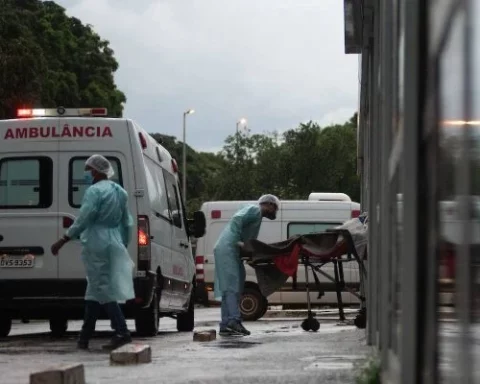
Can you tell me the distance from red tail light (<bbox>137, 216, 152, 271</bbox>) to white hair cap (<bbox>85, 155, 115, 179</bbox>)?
58.8 inches

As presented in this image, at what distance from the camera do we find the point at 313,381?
6875mm

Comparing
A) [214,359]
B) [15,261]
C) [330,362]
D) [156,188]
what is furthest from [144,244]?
[330,362]

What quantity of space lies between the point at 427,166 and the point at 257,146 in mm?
78050

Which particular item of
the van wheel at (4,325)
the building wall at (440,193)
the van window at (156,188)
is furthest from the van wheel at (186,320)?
the building wall at (440,193)

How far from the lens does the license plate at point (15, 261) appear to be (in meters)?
12.6

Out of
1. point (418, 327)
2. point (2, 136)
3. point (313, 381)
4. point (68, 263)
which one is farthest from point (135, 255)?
point (418, 327)

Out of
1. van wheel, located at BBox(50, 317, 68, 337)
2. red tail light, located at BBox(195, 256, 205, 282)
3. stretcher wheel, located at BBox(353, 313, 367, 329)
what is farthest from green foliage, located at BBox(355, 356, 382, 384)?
red tail light, located at BBox(195, 256, 205, 282)

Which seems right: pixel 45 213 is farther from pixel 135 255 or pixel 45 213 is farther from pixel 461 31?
pixel 461 31

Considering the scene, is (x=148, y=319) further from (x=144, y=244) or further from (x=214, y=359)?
(x=214, y=359)

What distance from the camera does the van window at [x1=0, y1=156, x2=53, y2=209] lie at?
12664mm

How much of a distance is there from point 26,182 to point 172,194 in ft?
8.24

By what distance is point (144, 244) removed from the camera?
12555 mm

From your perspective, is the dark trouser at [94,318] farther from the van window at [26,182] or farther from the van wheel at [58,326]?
the van wheel at [58,326]

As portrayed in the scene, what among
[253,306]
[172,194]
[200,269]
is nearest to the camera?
[172,194]
